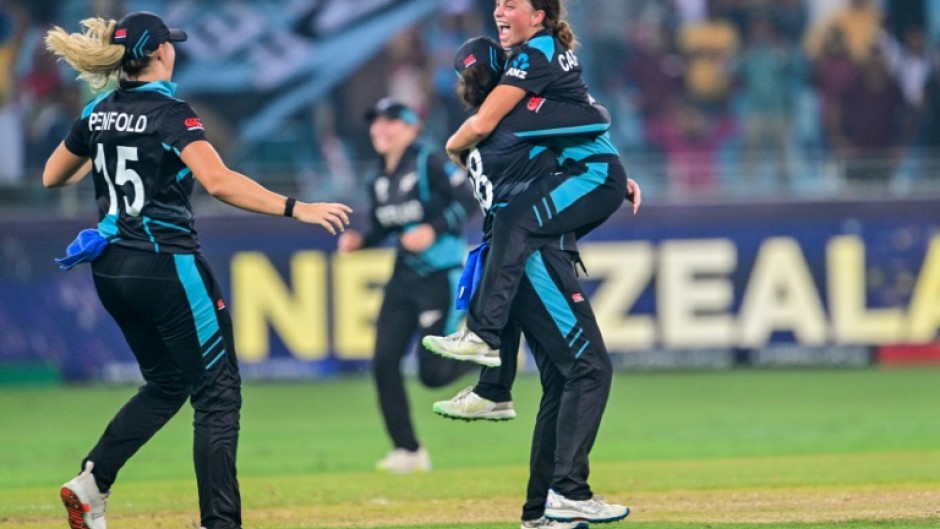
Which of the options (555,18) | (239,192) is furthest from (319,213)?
(555,18)

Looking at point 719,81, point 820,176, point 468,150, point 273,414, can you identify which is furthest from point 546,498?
point 719,81

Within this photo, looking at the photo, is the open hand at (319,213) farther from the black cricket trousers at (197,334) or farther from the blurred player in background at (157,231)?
the black cricket trousers at (197,334)

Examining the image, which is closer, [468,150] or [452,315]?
[468,150]

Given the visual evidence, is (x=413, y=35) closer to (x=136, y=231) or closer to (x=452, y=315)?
(x=452, y=315)

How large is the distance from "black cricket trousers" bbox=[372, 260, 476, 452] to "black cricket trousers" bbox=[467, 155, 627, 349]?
3.46 meters

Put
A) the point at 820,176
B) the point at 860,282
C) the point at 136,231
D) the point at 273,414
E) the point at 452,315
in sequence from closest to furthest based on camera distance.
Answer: the point at 136,231
the point at 452,315
the point at 273,414
the point at 860,282
the point at 820,176

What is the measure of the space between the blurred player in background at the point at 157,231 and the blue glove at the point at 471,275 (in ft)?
2.56

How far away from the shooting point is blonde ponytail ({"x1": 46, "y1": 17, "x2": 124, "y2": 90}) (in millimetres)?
7109

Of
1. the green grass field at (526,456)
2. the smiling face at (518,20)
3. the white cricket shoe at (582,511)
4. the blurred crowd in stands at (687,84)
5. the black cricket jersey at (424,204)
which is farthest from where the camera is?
the blurred crowd in stands at (687,84)

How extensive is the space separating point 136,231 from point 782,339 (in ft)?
41.5

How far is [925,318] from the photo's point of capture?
18469 millimetres

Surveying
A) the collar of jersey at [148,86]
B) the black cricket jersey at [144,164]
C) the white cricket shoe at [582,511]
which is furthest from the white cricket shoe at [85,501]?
the white cricket shoe at [582,511]

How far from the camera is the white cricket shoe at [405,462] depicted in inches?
431

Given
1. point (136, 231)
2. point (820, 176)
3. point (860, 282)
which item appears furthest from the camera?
point (820, 176)
